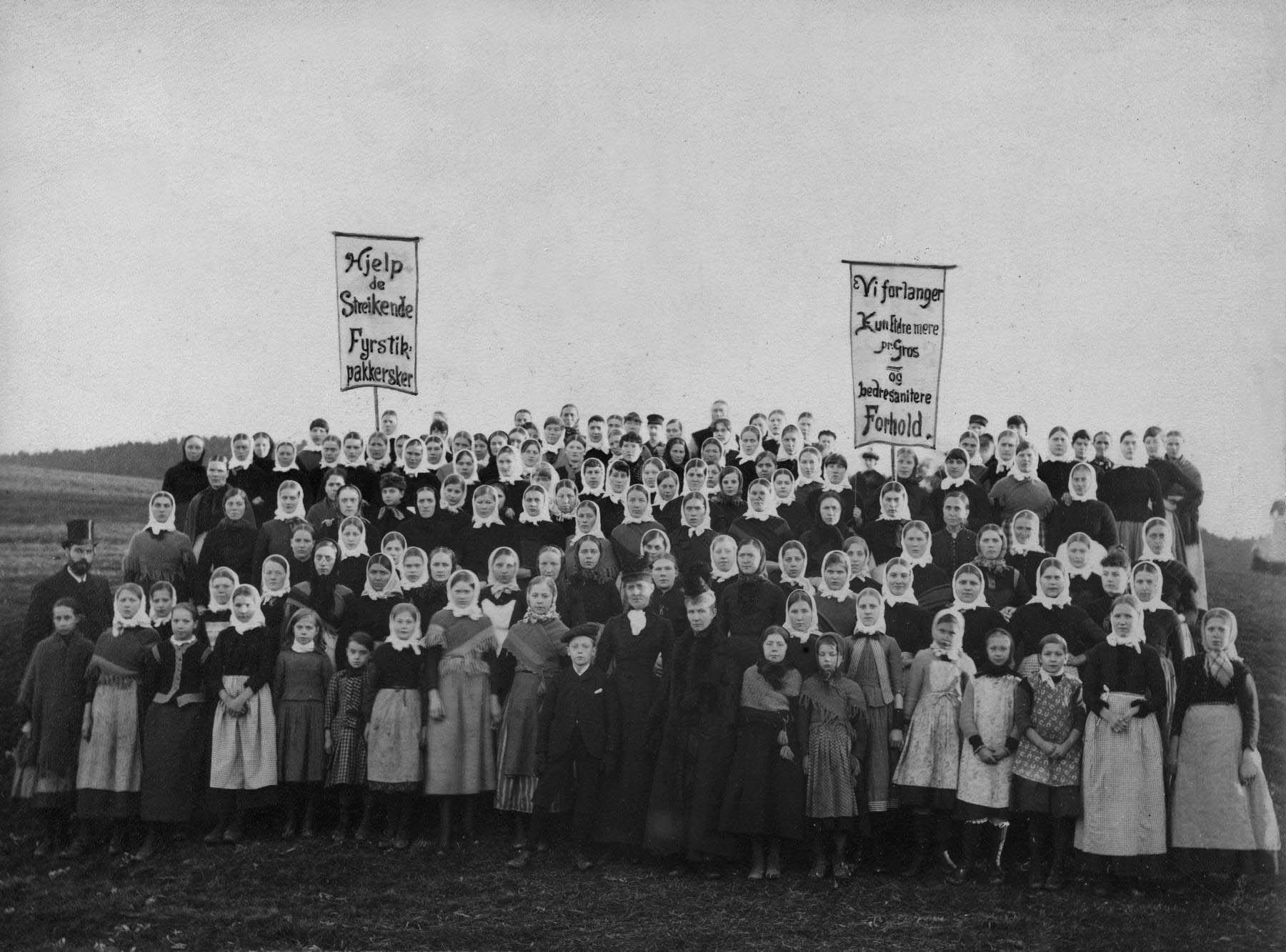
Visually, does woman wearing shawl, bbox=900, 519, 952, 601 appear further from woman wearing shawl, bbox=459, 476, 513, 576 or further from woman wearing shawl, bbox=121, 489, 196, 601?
woman wearing shawl, bbox=121, 489, 196, 601

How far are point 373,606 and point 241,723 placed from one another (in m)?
0.98

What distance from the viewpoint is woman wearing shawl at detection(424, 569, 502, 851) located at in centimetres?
674

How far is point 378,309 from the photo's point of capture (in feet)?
30.9

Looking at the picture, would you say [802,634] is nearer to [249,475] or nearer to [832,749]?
[832,749]

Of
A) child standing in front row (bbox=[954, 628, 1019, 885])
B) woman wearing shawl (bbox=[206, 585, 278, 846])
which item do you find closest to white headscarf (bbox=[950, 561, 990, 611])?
child standing in front row (bbox=[954, 628, 1019, 885])

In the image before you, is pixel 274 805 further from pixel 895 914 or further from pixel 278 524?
pixel 895 914

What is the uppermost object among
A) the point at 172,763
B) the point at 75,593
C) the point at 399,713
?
the point at 75,593

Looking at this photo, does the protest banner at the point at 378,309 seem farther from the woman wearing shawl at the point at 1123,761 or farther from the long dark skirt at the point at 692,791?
the woman wearing shawl at the point at 1123,761

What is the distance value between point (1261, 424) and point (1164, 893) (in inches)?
138

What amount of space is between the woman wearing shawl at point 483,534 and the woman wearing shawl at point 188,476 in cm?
226

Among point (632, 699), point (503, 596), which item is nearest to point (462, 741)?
point (503, 596)

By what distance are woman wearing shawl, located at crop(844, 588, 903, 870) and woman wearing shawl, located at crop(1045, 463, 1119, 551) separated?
2230mm

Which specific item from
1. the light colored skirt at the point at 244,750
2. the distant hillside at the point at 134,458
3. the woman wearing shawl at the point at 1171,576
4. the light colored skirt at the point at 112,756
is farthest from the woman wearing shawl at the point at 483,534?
the woman wearing shawl at the point at 1171,576

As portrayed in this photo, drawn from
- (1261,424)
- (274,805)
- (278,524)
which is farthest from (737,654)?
(1261,424)
